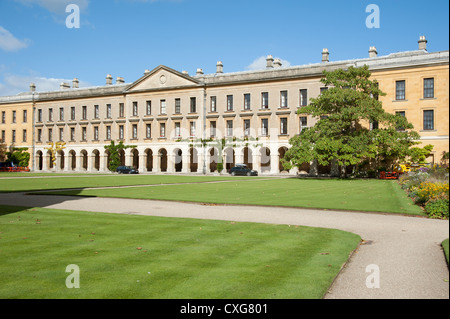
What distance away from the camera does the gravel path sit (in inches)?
233

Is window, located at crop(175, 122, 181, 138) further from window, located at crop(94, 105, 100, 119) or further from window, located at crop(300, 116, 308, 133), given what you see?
window, located at crop(300, 116, 308, 133)

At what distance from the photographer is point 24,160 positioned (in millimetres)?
71438

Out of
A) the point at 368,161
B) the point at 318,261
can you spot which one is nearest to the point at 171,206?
the point at 318,261

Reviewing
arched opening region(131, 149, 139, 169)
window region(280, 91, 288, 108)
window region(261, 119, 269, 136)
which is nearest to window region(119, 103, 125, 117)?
arched opening region(131, 149, 139, 169)

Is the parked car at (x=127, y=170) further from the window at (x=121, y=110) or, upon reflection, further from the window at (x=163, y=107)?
the window at (x=121, y=110)

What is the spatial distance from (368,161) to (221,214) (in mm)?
34889

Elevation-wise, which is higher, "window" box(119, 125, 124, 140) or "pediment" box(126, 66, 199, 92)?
"pediment" box(126, 66, 199, 92)

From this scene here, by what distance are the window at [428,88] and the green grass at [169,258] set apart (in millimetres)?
38730

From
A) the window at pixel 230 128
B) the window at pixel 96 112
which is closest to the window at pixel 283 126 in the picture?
the window at pixel 230 128

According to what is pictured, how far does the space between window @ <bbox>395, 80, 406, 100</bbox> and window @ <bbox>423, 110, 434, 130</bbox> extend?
3033 mm

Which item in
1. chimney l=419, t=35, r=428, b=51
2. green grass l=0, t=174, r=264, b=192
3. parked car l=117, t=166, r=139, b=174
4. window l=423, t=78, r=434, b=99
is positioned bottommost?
green grass l=0, t=174, r=264, b=192

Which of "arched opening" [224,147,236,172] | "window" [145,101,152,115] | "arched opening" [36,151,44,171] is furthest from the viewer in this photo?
"arched opening" [36,151,44,171]
